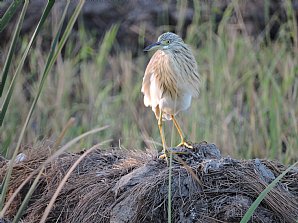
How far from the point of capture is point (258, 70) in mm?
7172

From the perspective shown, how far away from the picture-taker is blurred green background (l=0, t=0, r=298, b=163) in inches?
253

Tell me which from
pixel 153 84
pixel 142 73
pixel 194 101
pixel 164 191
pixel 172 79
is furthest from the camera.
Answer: pixel 142 73

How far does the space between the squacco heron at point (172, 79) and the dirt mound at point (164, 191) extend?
456 mm

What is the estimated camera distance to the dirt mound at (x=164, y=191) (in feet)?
12.0

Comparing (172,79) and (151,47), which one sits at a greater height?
(151,47)

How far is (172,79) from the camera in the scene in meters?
4.64

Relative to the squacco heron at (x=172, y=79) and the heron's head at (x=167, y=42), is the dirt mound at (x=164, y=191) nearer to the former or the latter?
the squacco heron at (x=172, y=79)

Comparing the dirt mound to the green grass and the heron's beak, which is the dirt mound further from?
the green grass

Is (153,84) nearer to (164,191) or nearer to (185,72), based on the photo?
(185,72)

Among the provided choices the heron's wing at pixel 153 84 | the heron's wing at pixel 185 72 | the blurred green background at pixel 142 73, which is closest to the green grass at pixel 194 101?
the blurred green background at pixel 142 73

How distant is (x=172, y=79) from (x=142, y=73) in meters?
3.10

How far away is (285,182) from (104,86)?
13.7 feet

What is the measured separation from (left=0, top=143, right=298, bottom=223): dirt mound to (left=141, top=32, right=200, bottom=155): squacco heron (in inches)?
17.9

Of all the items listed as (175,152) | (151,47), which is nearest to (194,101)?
(151,47)
